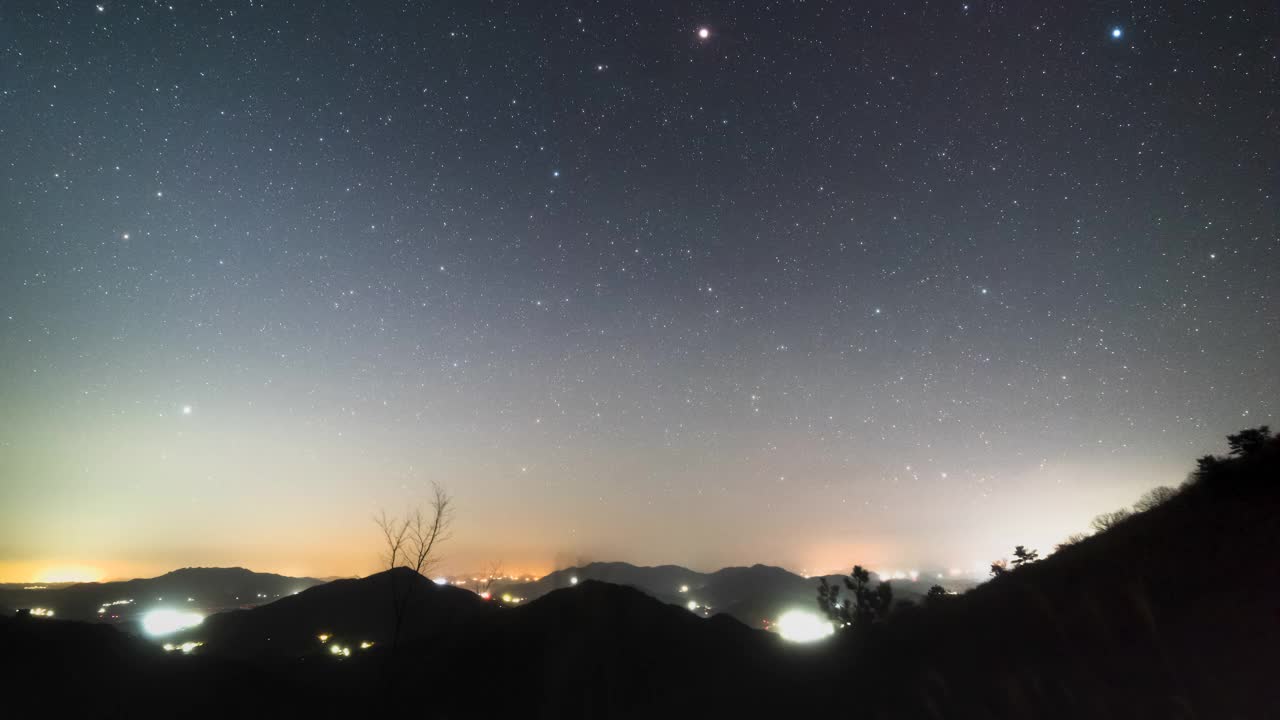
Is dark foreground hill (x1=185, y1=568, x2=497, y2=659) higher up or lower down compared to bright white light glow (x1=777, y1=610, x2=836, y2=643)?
higher up

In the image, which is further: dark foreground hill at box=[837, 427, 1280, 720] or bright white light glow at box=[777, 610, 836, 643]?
bright white light glow at box=[777, 610, 836, 643]

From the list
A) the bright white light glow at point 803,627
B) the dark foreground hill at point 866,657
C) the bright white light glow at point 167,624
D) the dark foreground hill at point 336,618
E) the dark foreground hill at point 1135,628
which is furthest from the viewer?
the bright white light glow at point 803,627

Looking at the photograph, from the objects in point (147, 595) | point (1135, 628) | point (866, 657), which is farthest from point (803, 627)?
point (147, 595)

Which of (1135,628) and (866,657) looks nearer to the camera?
(1135,628)

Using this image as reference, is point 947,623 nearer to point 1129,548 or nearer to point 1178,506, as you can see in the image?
point 1129,548

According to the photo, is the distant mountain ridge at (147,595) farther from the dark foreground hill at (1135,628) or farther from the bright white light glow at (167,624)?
the dark foreground hill at (1135,628)

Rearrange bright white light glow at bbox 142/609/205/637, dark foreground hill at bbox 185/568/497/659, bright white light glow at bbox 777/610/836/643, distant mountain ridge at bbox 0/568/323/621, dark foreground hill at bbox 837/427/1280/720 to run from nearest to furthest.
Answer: dark foreground hill at bbox 837/427/1280/720, dark foreground hill at bbox 185/568/497/659, bright white light glow at bbox 142/609/205/637, bright white light glow at bbox 777/610/836/643, distant mountain ridge at bbox 0/568/323/621

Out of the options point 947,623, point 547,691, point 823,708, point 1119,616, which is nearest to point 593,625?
point 547,691

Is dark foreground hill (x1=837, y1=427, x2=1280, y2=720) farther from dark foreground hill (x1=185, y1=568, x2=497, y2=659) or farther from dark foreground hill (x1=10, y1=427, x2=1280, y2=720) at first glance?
dark foreground hill (x1=185, y1=568, x2=497, y2=659)

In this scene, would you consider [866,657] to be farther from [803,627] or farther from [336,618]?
[336,618]

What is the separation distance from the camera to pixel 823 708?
2947cm

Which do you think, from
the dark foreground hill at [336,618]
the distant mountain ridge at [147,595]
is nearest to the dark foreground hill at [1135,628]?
the dark foreground hill at [336,618]

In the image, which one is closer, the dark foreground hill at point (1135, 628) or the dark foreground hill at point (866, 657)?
the dark foreground hill at point (1135, 628)

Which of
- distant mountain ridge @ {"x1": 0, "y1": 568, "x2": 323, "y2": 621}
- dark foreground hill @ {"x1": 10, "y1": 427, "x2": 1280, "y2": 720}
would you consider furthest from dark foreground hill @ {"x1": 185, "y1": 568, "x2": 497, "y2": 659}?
distant mountain ridge @ {"x1": 0, "y1": 568, "x2": 323, "y2": 621}
